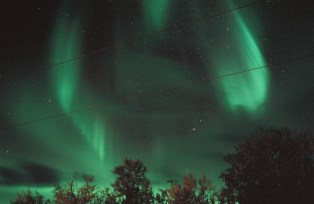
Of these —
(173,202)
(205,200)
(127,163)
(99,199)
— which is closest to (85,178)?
(99,199)

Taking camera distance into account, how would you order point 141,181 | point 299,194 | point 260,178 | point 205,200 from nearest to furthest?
point 299,194 → point 260,178 → point 205,200 → point 141,181

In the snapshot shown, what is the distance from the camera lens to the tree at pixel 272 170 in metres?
23.8

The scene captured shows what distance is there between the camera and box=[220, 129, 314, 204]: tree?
78.0 feet

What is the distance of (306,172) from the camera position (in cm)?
2431

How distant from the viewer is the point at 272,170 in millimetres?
25094

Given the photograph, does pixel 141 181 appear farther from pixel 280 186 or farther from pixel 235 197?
pixel 280 186

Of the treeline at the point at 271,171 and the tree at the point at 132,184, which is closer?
the treeline at the point at 271,171

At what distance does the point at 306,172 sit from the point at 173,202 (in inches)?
565

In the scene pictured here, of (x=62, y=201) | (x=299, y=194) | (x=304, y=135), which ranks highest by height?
(x=62, y=201)

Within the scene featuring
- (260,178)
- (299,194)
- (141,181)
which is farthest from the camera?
(141,181)

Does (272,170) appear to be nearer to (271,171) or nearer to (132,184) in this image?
(271,171)

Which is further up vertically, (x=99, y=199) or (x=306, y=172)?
(x=99, y=199)

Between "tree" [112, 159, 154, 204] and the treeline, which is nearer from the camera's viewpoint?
the treeline

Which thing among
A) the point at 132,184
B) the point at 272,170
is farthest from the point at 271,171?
the point at 132,184
